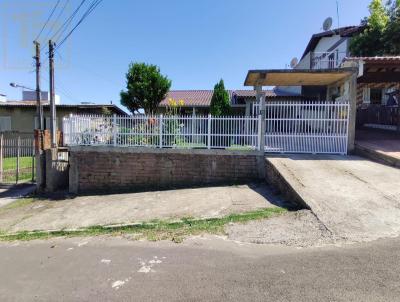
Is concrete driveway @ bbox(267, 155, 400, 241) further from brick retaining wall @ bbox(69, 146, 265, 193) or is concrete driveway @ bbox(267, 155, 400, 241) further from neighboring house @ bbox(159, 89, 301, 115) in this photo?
neighboring house @ bbox(159, 89, 301, 115)

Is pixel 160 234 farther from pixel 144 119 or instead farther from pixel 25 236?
pixel 144 119

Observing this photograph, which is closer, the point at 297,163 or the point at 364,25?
the point at 297,163

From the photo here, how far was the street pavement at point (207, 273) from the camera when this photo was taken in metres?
3.25

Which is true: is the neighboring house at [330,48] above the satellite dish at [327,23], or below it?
below

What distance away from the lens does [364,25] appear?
698 inches

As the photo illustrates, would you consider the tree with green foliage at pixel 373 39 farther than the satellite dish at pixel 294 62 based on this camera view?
No

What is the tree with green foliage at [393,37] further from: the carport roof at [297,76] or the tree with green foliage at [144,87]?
the tree with green foliage at [144,87]

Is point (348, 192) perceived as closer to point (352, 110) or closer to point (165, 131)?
point (352, 110)

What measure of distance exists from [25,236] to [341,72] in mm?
9750

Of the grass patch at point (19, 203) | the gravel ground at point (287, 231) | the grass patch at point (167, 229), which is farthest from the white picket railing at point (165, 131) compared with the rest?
the gravel ground at point (287, 231)

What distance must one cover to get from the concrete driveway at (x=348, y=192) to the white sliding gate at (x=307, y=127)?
688mm

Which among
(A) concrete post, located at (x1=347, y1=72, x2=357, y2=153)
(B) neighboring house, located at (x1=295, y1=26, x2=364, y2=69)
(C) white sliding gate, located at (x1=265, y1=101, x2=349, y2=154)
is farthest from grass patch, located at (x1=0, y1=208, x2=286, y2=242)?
(B) neighboring house, located at (x1=295, y1=26, x2=364, y2=69)

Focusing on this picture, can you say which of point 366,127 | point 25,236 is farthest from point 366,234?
point 366,127

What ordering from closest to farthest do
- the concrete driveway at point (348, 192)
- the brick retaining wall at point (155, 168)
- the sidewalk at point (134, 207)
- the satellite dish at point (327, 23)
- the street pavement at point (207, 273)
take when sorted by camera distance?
the street pavement at point (207, 273), the concrete driveway at point (348, 192), the sidewalk at point (134, 207), the brick retaining wall at point (155, 168), the satellite dish at point (327, 23)
